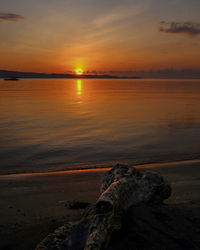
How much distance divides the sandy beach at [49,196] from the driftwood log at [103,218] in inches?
22.1

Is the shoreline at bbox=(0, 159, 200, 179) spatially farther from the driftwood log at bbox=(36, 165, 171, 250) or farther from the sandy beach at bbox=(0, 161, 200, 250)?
the driftwood log at bbox=(36, 165, 171, 250)

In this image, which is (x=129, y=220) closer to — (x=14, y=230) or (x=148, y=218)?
(x=148, y=218)

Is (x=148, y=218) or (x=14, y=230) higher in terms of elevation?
(x=148, y=218)

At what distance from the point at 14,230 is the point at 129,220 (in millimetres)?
1916

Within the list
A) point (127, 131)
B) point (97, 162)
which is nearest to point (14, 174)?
point (97, 162)

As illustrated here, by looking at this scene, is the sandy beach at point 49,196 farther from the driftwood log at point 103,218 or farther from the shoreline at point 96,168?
the driftwood log at point 103,218

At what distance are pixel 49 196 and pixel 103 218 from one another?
2751 mm

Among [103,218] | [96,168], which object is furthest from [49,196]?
[96,168]

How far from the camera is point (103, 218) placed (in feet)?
10.6

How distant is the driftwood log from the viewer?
309 centimetres

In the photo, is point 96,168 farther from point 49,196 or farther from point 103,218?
point 103,218

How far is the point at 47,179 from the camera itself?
714cm

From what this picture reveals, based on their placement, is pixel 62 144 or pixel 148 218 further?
pixel 62 144

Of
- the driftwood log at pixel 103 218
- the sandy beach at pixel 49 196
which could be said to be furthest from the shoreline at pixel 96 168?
the driftwood log at pixel 103 218
